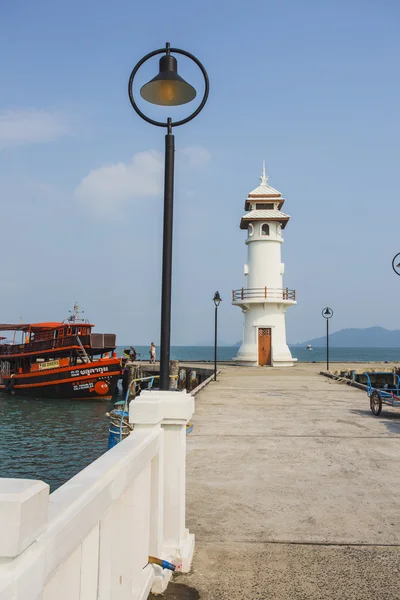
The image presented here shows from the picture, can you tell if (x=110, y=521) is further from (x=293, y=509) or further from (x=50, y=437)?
(x=50, y=437)

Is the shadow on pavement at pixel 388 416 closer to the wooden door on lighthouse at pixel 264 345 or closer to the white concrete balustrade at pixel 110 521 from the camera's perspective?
the white concrete balustrade at pixel 110 521

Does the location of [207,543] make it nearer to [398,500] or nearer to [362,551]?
[362,551]

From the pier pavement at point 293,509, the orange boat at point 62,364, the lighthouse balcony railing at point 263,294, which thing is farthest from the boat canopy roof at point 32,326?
the pier pavement at point 293,509

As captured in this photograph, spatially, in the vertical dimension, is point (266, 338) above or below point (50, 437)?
above

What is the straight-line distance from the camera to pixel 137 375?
3419cm

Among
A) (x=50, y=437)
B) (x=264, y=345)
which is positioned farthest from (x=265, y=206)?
(x=50, y=437)

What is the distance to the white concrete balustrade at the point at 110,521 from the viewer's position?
4.79ft

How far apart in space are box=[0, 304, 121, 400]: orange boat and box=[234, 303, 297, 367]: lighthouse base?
33.1 feet

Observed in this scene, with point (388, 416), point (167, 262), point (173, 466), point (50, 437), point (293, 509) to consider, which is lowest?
point (50, 437)

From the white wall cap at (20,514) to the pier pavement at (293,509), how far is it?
100 inches

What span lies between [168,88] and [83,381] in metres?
26.5

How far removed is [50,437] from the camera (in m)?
18.4

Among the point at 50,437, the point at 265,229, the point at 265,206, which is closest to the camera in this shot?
the point at 50,437

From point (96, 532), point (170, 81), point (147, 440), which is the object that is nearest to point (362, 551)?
point (147, 440)
